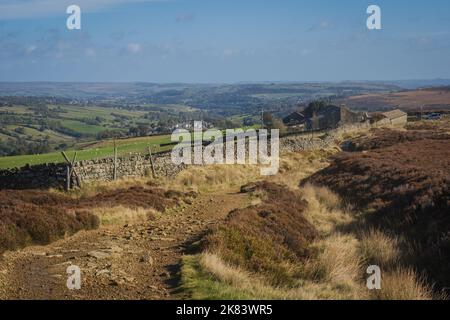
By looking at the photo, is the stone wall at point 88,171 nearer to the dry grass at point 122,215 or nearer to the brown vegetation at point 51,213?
the brown vegetation at point 51,213

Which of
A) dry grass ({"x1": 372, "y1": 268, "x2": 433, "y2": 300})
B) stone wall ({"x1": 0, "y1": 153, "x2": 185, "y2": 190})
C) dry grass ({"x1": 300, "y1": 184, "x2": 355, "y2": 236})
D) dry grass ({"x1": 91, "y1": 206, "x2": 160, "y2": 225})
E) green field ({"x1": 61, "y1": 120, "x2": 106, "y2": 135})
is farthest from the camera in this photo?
green field ({"x1": 61, "y1": 120, "x2": 106, "y2": 135})

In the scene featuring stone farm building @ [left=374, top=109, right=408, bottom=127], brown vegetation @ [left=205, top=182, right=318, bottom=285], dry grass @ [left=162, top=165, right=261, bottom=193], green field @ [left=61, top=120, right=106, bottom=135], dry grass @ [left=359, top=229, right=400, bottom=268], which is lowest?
green field @ [left=61, top=120, right=106, bottom=135]

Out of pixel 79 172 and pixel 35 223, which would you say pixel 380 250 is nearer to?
pixel 35 223

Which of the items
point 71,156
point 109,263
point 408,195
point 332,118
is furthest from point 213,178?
point 332,118

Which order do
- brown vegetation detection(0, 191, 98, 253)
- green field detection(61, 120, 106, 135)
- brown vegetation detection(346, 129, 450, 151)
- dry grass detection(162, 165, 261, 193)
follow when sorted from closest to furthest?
brown vegetation detection(0, 191, 98, 253) < dry grass detection(162, 165, 261, 193) < brown vegetation detection(346, 129, 450, 151) < green field detection(61, 120, 106, 135)

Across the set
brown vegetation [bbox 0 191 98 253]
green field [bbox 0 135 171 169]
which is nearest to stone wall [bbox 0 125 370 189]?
green field [bbox 0 135 171 169]

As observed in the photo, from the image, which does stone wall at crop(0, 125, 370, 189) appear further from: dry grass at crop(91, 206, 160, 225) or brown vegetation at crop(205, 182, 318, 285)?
brown vegetation at crop(205, 182, 318, 285)

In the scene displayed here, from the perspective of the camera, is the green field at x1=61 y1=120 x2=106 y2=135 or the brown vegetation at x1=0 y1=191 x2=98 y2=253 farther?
the green field at x1=61 y1=120 x2=106 y2=135

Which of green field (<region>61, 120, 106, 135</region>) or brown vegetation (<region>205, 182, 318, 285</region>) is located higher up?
brown vegetation (<region>205, 182, 318, 285</region>)
